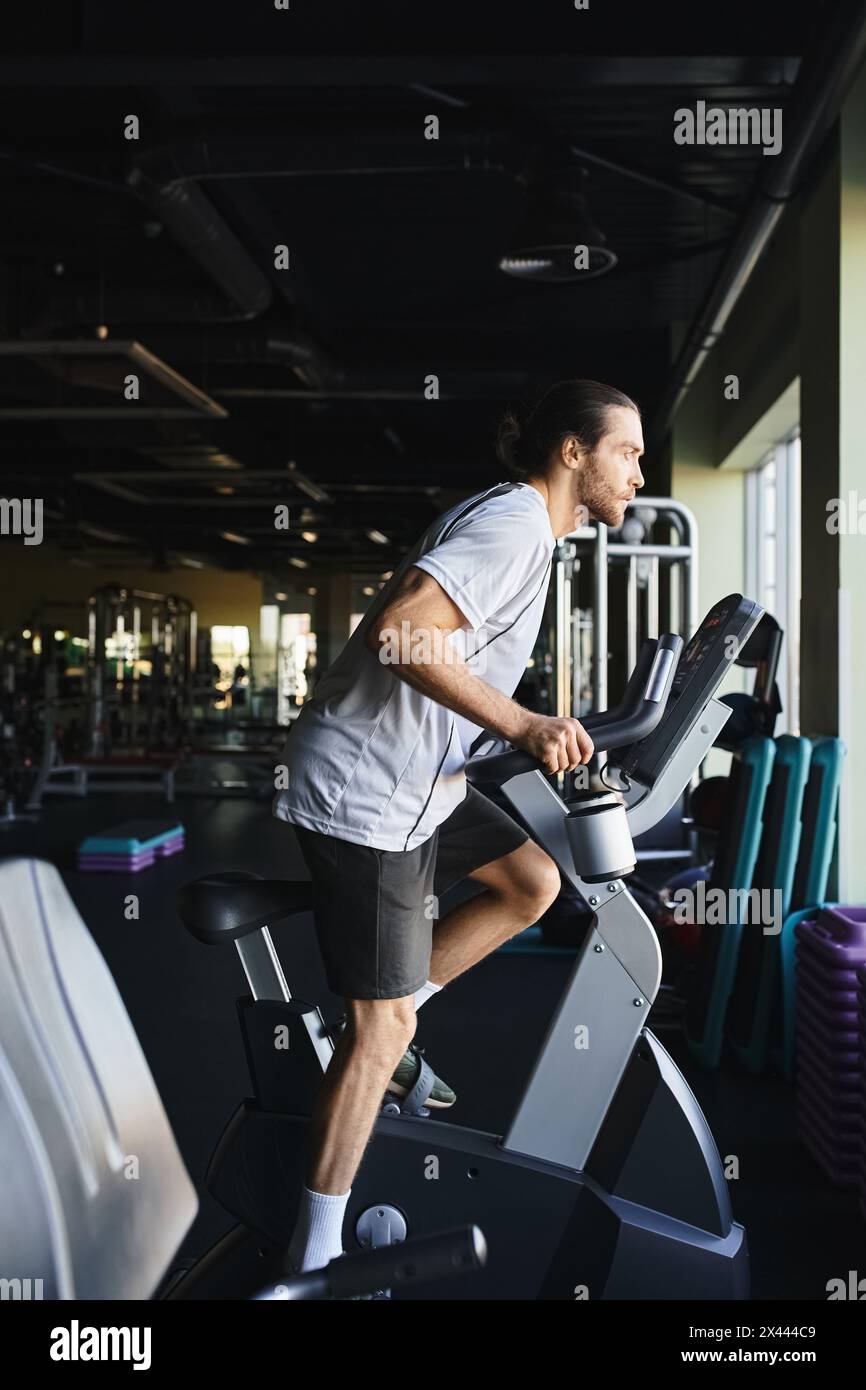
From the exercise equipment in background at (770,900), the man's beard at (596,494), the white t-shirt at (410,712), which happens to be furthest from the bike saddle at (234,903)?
the exercise equipment in background at (770,900)

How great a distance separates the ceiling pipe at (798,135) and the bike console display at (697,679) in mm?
1698

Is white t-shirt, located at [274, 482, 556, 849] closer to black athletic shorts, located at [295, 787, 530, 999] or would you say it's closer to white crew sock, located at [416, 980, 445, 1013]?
black athletic shorts, located at [295, 787, 530, 999]

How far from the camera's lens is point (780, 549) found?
6.50 metres

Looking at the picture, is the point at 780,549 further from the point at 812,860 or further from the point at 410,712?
the point at 410,712

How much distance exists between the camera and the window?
6.20 m

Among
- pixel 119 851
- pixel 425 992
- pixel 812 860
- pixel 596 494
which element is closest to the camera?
pixel 596 494

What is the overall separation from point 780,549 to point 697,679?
491cm

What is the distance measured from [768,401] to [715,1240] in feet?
14.7

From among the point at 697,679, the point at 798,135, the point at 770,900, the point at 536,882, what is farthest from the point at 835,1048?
the point at 798,135

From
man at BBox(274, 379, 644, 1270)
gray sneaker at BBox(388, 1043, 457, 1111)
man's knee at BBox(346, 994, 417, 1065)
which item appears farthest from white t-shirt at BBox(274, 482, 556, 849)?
gray sneaker at BBox(388, 1043, 457, 1111)

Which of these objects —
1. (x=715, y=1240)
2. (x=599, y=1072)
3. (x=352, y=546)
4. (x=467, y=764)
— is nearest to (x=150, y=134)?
(x=467, y=764)

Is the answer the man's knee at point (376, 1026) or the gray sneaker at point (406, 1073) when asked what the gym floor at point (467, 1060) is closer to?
the gray sneaker at point (406, 1073)

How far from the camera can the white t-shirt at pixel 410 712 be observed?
1819mm

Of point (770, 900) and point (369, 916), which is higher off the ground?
point (369, 916)
